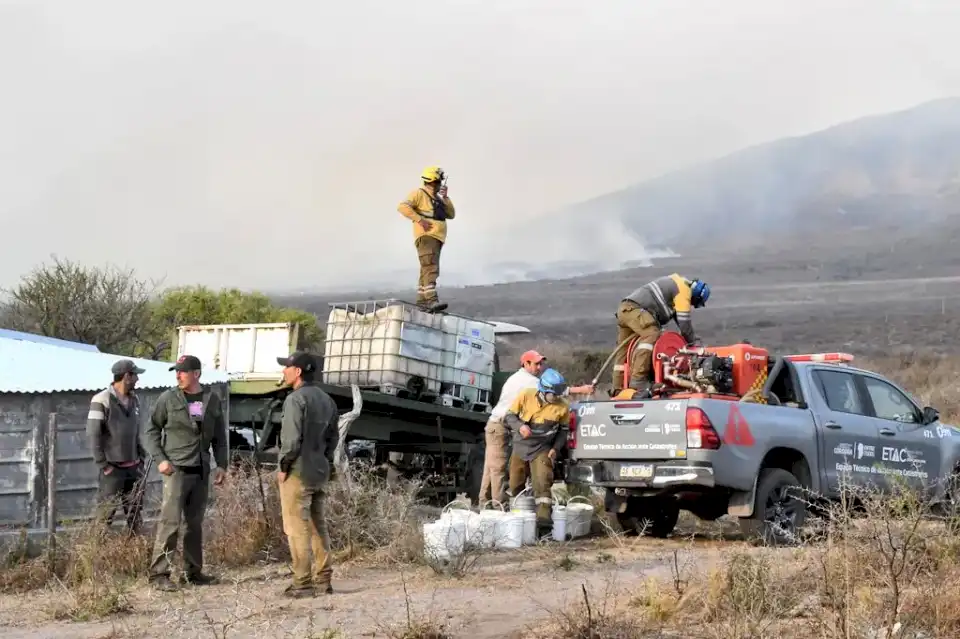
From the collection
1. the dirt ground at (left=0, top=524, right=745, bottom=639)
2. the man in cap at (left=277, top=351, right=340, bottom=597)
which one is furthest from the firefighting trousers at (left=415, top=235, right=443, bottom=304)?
the man in cap at (left=277, top=351, right=340, bottom=597)

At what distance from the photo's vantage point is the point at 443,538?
10031mm

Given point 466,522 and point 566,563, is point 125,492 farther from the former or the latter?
point 566,563

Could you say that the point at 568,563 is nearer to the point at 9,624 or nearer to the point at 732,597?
the point at 732,597

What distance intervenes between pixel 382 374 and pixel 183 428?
4884mm

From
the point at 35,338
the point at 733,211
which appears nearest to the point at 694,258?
the point at 733,211

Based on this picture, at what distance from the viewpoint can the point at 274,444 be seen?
1445 centimetres

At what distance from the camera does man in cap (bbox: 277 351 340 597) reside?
29.3 ft

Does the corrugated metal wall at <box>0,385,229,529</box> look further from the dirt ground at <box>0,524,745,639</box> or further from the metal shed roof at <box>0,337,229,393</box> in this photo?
the dirt ground at <box>0,524,745,639</box>

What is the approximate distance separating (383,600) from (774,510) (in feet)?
12.8

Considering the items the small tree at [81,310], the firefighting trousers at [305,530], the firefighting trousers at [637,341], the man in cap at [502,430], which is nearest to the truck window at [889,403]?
the firefighting trousers at [637,341]

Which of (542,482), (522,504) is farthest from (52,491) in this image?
(542,482)

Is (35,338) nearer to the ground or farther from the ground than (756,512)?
farther from the ground

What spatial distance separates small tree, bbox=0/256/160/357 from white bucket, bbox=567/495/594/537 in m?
15.5

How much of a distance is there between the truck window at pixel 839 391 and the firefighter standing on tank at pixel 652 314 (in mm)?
1379
